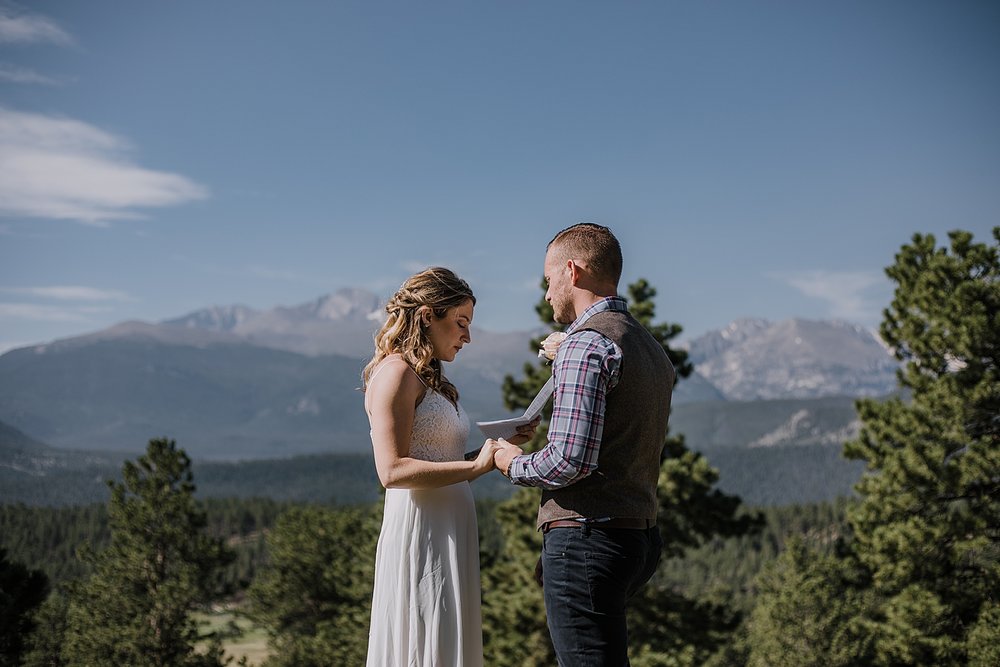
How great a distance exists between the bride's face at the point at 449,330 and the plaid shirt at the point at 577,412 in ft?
3.96

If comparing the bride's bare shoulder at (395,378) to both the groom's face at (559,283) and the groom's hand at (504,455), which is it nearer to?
the groom's hand at (504,455)

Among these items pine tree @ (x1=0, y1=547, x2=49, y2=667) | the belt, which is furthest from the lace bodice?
pine tree @ (x1=0, y1=547, x2=49, y2=667)

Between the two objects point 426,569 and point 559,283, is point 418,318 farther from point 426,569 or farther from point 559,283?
point 426,569

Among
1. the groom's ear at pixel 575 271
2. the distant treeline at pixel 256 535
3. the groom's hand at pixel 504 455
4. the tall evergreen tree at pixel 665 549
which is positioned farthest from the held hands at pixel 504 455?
the distant treeline at pixel 256 535

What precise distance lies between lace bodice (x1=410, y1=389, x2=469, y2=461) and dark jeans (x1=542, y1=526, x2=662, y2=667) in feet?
3.49

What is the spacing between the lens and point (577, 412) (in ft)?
12.8

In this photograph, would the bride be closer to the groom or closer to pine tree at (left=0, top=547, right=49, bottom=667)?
the groom

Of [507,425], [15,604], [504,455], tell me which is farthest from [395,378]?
[15,604]

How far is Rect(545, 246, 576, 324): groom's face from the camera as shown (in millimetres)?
4293

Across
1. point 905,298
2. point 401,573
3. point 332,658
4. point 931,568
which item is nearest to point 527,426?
point 401,573

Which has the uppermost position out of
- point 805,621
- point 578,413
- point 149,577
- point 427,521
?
point 578,413

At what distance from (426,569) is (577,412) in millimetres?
1682

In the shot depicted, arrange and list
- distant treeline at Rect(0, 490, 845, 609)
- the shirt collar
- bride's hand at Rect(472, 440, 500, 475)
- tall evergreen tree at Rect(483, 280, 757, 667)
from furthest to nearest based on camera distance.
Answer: distant treeline at Rect(0, 490, 845, 609) → tall evergreen tree at Rect(483, 280, 757, 667) → bride's hand at Rect(472, 440, 500, 475) → the shirt collar

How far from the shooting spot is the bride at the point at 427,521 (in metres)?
4.97
